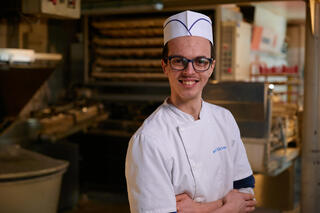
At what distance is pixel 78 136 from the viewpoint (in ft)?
18.2

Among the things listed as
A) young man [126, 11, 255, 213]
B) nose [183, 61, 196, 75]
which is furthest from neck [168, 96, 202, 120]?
nose [183, 61, 196, 75]

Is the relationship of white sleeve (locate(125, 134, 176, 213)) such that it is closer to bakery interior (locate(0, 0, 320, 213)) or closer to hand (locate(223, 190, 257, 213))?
hand (locate(223, 190, 257, 213))

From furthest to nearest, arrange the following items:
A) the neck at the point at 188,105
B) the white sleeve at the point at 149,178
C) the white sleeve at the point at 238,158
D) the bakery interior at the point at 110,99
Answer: the bakery interior at the point at 110,99 < the white sleeve at the point at 238,158 < the neck at the point at 188,105 < the white sleeve at the point at 149,178

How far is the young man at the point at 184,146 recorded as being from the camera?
4.85ft

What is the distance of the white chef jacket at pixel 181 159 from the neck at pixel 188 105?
0.02 meters

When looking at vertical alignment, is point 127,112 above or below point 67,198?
above

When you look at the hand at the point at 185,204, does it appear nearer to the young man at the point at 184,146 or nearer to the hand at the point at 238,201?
the young man at the point at 184,146

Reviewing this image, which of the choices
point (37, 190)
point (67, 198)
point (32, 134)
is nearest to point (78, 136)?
point (67, 198)

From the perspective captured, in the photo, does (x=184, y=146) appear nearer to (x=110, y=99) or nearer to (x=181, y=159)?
(x=181, y=159)

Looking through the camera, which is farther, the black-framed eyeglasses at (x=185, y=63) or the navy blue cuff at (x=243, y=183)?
the navy blue cuff at (x=243, y=183)

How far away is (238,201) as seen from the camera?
1714 millimetres

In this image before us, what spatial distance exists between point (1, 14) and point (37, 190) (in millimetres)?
1872

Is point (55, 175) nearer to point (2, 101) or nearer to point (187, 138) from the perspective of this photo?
point (2, 101)

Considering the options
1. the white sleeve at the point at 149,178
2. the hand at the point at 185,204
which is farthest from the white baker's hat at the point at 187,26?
the hand at the point at 185,204
